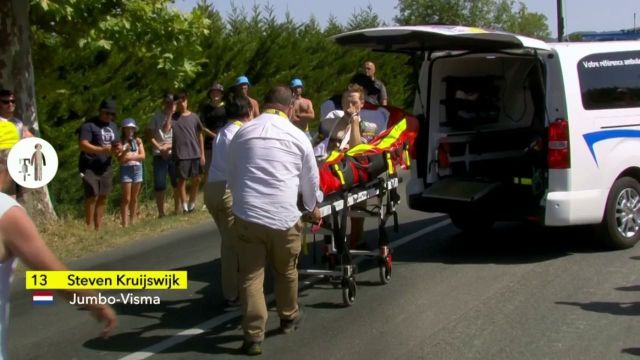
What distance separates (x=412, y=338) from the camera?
21.8 feet

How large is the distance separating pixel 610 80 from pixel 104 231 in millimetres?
6412

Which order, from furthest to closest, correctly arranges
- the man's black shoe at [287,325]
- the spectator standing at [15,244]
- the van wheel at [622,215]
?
the van wheel at [622,215] → the man's black shoe at [287,325] → the spectator standing at [15,244]

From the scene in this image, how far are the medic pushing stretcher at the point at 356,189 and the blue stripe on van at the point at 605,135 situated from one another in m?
1.70

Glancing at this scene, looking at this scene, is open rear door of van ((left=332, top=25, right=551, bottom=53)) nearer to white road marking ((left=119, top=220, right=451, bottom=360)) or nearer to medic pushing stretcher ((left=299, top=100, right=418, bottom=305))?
medic pushing stretcher ((left=299, top=100, right=418, bottom=305))

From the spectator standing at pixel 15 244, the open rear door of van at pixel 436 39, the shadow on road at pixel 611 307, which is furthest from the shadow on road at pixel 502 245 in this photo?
the spectator standing at pixel 15 244

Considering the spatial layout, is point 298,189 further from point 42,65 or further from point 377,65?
point 377,65

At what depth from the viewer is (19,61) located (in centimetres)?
1148

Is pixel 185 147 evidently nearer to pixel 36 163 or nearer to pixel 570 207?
pixel 36 163

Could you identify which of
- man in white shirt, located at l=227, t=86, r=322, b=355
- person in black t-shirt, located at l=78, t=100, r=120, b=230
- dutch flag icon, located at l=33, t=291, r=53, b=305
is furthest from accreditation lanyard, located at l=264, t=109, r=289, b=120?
person in black t-shirt, located at l=78, t=100, r=120, b=230

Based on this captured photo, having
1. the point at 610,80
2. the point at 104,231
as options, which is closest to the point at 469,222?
the point at 610,80

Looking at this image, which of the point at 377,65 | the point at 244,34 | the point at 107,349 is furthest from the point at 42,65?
the point at 377,65

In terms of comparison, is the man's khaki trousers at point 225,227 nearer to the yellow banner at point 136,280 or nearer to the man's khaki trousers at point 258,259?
the yellow banner at point 136,280

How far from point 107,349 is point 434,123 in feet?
16.4

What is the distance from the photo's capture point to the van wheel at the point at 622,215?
30.4ft
